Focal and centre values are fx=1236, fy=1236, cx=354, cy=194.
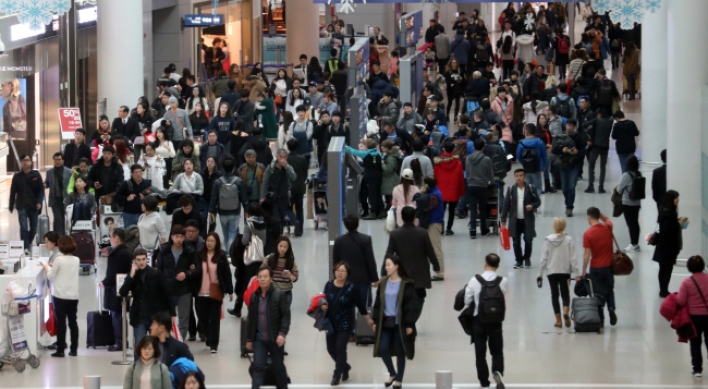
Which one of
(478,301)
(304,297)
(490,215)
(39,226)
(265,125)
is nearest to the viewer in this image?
(478,301)

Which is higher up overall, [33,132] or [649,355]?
[33,132]

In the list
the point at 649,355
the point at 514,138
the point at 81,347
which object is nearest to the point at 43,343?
the point at 81,347

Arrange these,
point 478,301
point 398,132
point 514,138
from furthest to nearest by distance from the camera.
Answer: point 514,138 → point 398,132 → point 478,301

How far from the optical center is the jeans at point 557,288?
13.2 m

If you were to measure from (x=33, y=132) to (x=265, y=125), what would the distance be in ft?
15.8

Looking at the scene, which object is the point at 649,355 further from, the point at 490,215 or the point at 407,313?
the point at 490,215

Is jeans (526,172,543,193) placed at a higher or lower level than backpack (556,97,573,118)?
lower

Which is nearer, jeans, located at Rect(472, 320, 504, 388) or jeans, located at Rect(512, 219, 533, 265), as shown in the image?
jeans, located at Rect(472, 320, 504, 388)

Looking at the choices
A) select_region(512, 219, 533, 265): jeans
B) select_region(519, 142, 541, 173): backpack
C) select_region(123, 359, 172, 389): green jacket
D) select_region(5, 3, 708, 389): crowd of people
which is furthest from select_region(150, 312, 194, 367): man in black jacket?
select_region(519, 142, 541, 173): backpack

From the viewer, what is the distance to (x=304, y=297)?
15.1m

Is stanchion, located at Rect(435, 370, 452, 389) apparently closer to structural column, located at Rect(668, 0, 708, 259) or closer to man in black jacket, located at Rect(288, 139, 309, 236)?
structural column, located at Rect(668, 0, 708, 259)

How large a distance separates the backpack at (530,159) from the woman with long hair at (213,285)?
26.2 feet

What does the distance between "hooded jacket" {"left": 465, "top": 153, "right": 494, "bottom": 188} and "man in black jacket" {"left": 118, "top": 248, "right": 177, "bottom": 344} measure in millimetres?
7233

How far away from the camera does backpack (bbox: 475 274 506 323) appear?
36.4 ft
